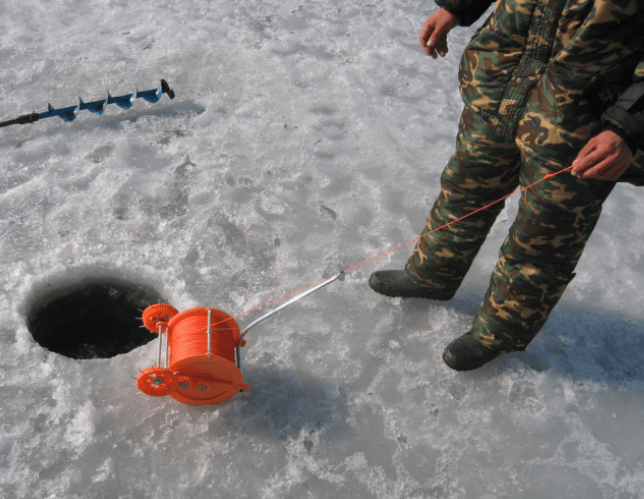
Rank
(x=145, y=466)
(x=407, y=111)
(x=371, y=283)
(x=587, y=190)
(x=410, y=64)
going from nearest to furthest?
(x=587, y=190) < (x=145, y=466) < (x=371, y=283) < (x=407, y=111) < (x=410, y=64)

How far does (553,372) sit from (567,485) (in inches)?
19.2

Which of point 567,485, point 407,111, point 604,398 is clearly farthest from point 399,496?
point 407,111

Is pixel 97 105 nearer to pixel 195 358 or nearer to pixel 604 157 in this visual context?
pixel 195 358

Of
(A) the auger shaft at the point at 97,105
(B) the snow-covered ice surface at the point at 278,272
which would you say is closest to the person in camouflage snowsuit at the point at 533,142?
(B) the snow-covered ice surface at the point at 278,272

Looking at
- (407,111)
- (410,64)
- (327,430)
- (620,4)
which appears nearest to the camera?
(620,4)

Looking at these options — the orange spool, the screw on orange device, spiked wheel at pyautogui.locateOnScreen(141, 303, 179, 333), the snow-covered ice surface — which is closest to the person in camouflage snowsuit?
the snow-covered ice surface

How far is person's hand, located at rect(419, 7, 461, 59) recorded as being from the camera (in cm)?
203

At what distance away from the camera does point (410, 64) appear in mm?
3939

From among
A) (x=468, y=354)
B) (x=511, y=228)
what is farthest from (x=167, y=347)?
(x=511, y=228)

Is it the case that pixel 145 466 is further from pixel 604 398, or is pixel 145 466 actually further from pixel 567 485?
pixel 604 398

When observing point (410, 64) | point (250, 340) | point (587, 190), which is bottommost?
point (250, 340)

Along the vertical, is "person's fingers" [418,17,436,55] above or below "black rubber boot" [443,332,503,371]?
above

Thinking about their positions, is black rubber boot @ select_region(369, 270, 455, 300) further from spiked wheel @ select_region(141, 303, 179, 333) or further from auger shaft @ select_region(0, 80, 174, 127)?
auger shaft @ select_region(0, 80, 174, 127)

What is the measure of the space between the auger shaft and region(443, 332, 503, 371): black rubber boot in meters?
2.29
